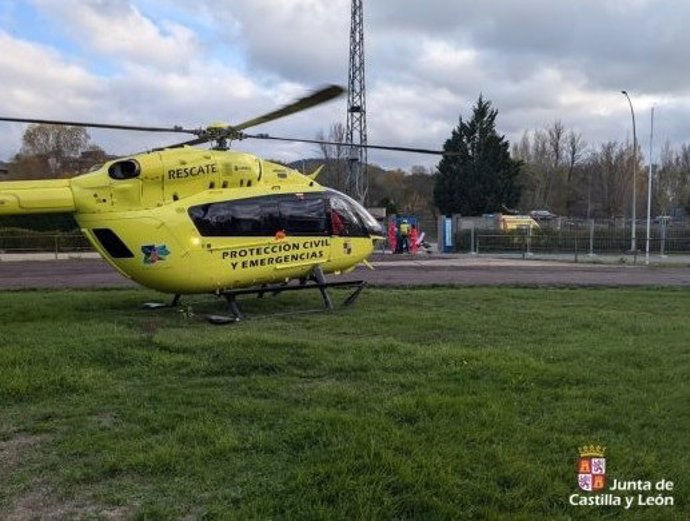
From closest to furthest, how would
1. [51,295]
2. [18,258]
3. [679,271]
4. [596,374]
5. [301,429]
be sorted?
[301,429] < [596,374] < [51,295] < [679,271] < [18,258]

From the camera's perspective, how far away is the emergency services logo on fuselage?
39.7 ft

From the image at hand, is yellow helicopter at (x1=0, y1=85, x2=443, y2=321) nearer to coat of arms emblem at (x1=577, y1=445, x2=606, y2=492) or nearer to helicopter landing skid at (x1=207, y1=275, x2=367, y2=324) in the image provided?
helicopter landing skid at (x1=207, y1=275, x2=367, y2=324)

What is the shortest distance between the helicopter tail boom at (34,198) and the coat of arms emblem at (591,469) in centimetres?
980

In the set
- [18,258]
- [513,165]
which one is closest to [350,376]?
[18,258]

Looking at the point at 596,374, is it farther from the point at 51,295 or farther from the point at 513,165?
the point at 513,165

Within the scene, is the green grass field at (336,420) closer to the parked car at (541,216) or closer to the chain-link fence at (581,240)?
the chain-link fence at (581,240)

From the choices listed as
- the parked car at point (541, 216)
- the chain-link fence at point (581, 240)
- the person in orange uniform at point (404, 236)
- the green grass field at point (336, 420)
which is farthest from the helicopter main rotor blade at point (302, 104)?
the parked car at point (541, 216)

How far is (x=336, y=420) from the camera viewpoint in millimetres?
5570

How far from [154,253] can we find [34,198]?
2145 millimetres

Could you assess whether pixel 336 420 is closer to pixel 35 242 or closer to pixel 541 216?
pixel 35 242

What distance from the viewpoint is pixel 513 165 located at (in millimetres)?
62969

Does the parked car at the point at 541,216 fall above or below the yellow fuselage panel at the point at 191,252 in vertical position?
above

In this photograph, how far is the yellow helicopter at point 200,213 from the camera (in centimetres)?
1209

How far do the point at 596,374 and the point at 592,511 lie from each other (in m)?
3.36
